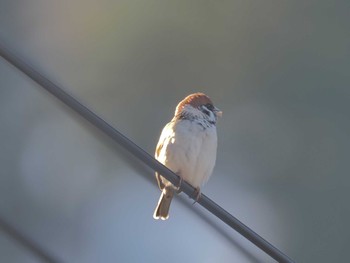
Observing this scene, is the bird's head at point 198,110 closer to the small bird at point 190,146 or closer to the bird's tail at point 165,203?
the small bird at point 190,146

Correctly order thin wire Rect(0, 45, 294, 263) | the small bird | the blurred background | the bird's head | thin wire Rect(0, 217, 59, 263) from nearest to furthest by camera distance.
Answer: thin wire Rect(0, 45, 294, 263)
thin wire Rect(0, 217, 59, 263)
the small bird
the bird's head
the blurred background

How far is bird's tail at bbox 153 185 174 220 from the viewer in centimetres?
269

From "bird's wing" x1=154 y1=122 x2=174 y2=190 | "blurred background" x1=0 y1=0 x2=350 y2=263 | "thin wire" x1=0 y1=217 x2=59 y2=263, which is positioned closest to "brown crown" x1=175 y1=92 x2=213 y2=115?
"bird's wing" x1=154 y1=122 x2=174 y2=190

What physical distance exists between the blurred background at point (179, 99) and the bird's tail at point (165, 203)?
5.59 ft

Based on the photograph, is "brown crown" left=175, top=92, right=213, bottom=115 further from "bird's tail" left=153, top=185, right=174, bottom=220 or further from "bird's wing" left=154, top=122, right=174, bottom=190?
"bird's tail" left=153, top=185, right=174, bottom=220

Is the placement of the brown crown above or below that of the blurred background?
below

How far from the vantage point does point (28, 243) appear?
1.73 metres

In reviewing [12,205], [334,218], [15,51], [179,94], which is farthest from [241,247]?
[334,218]

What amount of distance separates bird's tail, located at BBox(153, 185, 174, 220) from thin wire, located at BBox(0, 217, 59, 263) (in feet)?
2.92

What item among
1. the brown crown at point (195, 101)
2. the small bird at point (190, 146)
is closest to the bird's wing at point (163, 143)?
the small bird at point (190, 146)

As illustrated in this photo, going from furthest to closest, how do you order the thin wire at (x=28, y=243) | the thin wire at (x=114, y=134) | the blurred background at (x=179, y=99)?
the blurred background at (x=179, y=99), the thin wire at (x=28, y=243), the thin wire at (x=114, y=134)

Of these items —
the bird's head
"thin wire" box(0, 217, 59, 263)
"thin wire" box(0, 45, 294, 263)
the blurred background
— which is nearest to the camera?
"thin wire" box(0, 45, 294, 263)

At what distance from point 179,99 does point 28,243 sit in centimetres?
387

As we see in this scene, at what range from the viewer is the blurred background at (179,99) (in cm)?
482
